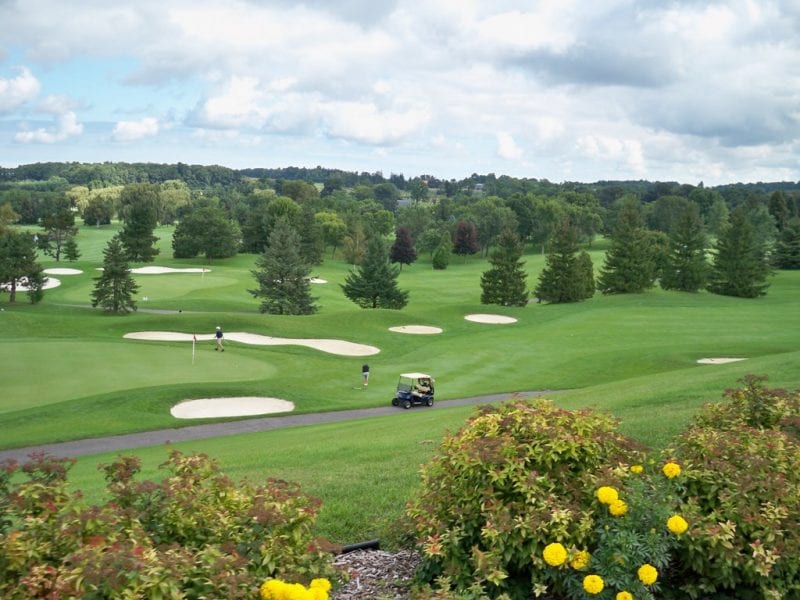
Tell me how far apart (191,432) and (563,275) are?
48836mm

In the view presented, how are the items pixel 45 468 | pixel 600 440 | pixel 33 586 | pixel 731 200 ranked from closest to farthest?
pixel 33 586 → pixel 45 468 → pixel 600 440 → pixel 731 200

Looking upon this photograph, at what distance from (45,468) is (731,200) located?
189 metres

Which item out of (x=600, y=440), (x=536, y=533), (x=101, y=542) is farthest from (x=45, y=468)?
(x=600, y=440)

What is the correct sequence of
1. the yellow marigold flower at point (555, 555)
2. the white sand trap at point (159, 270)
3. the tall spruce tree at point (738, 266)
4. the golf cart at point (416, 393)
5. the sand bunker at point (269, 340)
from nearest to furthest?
the yellow marigold flower at point (555, 555) → the golf cart at point (416, 393) → the sand bunker at point (269, 340) → the tall spruce tree at point (738, 266) → the white sand trap at point (159, 270)

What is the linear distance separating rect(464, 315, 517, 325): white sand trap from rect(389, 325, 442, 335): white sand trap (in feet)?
14.6

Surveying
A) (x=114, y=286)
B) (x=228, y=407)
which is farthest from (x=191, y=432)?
(x=114, y=286)

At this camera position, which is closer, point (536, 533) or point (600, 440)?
point (536, 533)

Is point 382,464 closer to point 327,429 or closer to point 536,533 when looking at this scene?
point 536,533

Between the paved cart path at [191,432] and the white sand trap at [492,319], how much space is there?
1984cm

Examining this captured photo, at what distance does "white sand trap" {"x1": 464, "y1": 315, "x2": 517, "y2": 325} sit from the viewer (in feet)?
152

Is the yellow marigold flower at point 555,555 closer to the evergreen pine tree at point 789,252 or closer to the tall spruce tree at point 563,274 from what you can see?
the tall spruce tree at point 563,274

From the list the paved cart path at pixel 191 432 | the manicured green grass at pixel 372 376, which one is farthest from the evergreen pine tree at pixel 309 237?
the paved cart path at pixel 191 432

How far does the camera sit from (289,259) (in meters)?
61.7

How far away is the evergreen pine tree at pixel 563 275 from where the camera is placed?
64938 millimetres
